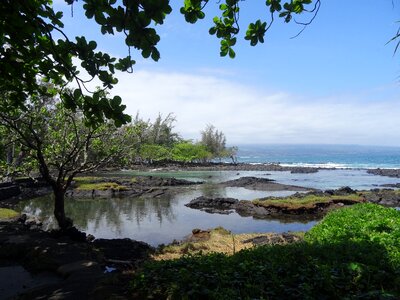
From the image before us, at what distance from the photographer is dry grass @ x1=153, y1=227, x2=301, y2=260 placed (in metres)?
12.7

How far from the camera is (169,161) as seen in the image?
78250 millimetres

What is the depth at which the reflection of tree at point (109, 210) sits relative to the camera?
2100 cm

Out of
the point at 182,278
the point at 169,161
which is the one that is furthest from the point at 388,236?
the point at 169,161

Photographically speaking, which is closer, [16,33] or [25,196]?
[16,33]

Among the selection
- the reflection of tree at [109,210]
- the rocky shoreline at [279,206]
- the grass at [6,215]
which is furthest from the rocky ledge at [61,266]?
the rocky shoreline at [279,206]

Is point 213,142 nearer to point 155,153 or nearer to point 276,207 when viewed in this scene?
point 155,153

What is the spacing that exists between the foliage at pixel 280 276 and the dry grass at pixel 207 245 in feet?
16.3

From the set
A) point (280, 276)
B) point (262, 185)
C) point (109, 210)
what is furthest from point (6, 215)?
point (262, 185)

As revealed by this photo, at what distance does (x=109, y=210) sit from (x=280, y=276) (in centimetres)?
2056

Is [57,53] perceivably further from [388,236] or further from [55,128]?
[55,128]

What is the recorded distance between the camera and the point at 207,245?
13742mm

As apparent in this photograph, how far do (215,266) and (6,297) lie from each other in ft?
14.6

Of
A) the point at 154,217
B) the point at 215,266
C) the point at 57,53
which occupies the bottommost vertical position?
the point at 154,217

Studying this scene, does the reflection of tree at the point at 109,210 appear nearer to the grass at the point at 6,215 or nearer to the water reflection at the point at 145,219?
the water reflection at the point at 145,219
